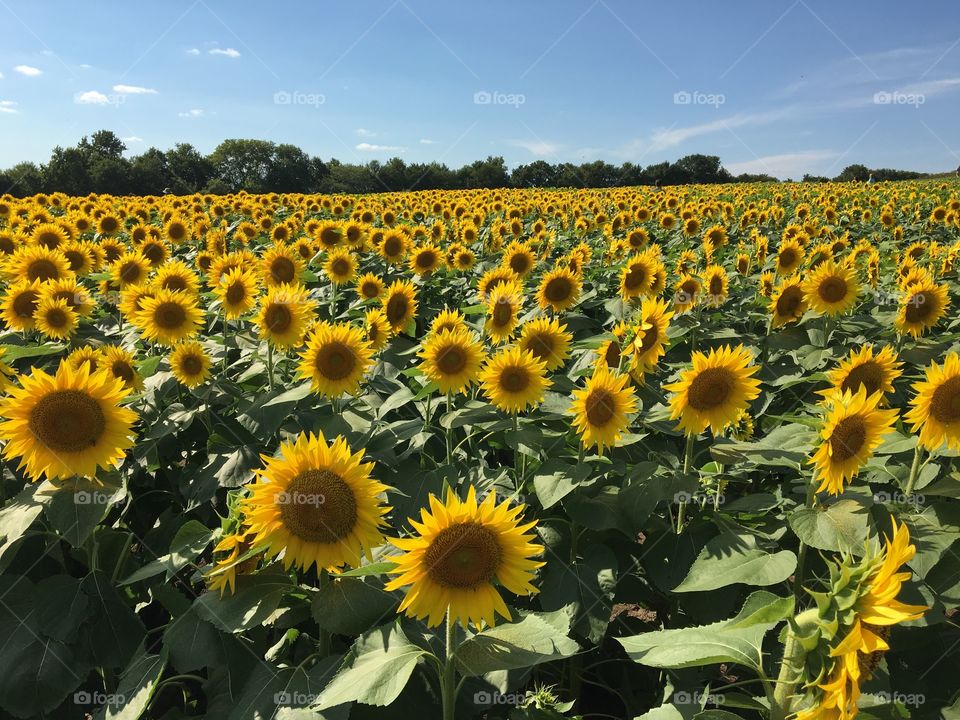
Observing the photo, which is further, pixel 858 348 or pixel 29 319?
pixel 858 348

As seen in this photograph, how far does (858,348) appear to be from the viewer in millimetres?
5590

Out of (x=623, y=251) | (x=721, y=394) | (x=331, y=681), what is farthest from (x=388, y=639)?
(x=623, y=251)

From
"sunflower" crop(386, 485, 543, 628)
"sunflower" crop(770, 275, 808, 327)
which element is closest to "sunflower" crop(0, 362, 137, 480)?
"sunflower" crop(386, 485, 543, 628)

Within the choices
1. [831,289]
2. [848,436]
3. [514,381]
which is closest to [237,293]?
[514,381]

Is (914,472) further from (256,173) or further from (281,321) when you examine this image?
(256,173)

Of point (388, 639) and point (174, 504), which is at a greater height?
point (388, 639)

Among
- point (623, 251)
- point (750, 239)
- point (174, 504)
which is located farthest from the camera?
point (750, 239)

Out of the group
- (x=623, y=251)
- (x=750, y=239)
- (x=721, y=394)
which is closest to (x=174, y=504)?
(x=721, y=394)

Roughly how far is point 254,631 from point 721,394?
2.43 metres

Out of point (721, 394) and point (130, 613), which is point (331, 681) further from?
point (721, 394)

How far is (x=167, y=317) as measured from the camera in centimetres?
496

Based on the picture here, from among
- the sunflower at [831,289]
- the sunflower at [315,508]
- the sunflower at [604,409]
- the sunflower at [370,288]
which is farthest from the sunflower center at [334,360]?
the sunflower at [831,289]

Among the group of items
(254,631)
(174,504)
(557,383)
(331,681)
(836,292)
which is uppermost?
(836,292)

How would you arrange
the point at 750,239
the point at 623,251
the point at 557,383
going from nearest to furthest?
Answer: the point at 557,383 → the point at 623,251 → the point at 750,239
